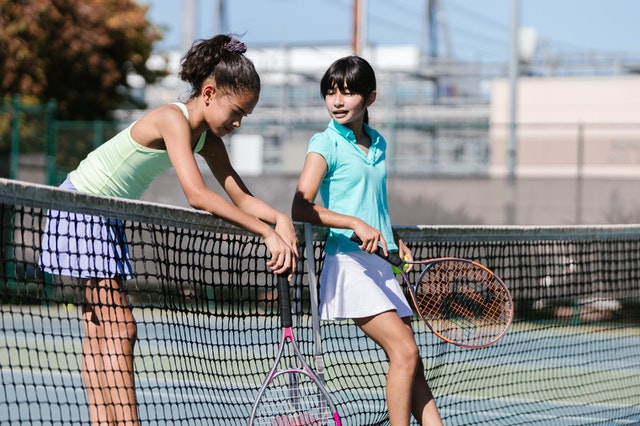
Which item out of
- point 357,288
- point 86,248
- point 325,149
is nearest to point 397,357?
point 357,288

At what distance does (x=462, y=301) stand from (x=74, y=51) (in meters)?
13.0

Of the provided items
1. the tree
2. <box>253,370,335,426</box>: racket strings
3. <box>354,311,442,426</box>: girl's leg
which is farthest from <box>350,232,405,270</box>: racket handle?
the tree

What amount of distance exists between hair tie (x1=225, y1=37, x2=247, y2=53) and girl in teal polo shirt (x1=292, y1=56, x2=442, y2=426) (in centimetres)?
38

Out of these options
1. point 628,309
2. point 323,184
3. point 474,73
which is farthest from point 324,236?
point 474,73

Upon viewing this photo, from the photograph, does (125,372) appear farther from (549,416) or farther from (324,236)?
(549,416)

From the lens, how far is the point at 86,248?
3.60 metres

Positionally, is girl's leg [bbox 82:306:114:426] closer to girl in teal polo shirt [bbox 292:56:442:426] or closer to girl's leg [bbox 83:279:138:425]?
girl's leg [bbox 83:279:138:425]

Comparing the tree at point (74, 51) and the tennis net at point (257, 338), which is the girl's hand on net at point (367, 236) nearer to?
the tennis net at point (257, 338)

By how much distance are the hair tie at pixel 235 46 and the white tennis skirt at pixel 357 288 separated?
32.5 inches

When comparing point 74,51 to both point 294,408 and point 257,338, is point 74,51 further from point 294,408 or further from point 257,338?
point 294,408

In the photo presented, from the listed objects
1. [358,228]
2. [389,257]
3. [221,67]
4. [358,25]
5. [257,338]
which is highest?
[358,25]

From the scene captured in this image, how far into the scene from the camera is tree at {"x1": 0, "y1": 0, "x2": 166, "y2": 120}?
51.9ft

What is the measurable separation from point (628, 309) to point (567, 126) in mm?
3484

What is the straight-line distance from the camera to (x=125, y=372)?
11.9 feet
